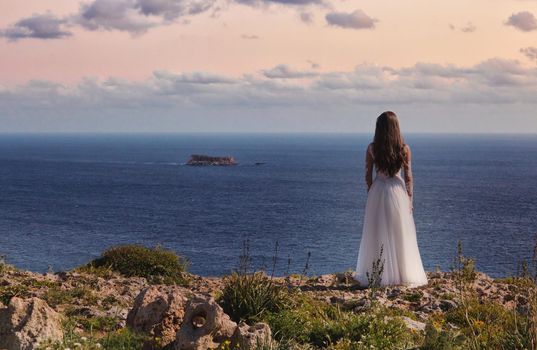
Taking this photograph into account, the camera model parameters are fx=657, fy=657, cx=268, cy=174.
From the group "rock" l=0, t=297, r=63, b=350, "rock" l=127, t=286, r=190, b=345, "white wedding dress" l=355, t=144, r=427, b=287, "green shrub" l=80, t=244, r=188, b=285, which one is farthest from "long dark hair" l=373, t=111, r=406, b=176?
"rock" l=0, t=297, r=63, b=350

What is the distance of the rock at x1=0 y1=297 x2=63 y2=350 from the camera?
7473mm

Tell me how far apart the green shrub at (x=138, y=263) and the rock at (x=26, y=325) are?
10.1 meters

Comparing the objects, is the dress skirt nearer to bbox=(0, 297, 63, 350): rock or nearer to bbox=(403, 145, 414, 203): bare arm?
bbox=(403, 145, 414, 203): bare arm

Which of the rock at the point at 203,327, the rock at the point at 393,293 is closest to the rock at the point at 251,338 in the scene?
the rock at the point at 203,327

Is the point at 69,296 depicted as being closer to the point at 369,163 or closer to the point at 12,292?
the point at 12,292

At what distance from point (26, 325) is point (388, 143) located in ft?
28.1

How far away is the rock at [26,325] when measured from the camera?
24.5ft

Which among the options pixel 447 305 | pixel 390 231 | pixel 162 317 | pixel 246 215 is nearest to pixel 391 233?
pixel 390 231

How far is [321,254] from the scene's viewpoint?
60.0 metres

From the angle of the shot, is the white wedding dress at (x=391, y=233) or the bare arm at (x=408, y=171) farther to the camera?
the white wedding dress at (x=391, y=233)

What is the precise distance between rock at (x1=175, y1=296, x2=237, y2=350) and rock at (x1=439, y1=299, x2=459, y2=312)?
544cm

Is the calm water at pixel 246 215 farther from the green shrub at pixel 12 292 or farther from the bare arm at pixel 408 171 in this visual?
the green shrub at pixel 12 292

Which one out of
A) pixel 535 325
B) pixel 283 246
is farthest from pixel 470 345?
pixel 283 246

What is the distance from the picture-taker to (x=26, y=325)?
751 cm
